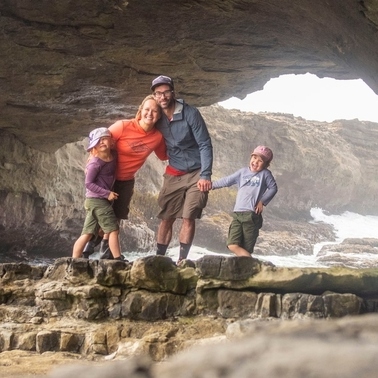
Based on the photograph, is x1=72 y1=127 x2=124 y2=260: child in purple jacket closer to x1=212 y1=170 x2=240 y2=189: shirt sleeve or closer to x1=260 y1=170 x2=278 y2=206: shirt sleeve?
x1=212 y1=170 x2=240 y2=189: shirt sleeve

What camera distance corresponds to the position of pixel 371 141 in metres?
29.3

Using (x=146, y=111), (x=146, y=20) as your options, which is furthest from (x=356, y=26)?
(x=146, y=20)

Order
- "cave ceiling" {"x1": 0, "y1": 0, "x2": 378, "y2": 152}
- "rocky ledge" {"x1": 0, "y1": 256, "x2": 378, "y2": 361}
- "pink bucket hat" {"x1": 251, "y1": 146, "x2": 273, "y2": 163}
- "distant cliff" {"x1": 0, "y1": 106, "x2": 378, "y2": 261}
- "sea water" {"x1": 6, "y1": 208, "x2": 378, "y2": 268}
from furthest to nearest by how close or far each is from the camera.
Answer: "sea water" {"x1": 6, "y1": 208, "x2": 378, "y2": 268} < "distant cliff" {"x1": 0, "y1": 106, "x2": 378, "y2": 261} < "cave ceiling" {"x1": 0, "y1": 0, "x2": 378, "y2": 152} < "pink bucket hat" {"x1": 251, "y1": 146, "x2": 273, "y2": 163} < "rocky ledge" {"x1": 0, "y1": 256, "x2": 378, "y2": 361}

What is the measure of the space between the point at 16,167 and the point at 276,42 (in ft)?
21.9

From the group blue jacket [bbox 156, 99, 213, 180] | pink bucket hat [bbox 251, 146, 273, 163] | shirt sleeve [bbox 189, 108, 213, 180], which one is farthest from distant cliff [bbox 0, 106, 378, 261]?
pink bucket hat [bbox 251, 146, 273, 163]

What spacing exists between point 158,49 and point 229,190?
47.9 ft

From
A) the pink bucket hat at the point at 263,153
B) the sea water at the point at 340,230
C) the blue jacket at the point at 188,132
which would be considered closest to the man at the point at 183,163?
the blue jacket at the point at 188,132

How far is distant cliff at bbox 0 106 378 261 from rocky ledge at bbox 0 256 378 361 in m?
6.78

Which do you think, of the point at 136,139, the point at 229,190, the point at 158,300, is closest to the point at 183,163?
the point at 136,139

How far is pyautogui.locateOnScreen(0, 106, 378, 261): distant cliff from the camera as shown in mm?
11219

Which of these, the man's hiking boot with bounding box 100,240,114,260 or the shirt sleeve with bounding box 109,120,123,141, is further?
the man's hiking boot with bounding box 100,240,114,260

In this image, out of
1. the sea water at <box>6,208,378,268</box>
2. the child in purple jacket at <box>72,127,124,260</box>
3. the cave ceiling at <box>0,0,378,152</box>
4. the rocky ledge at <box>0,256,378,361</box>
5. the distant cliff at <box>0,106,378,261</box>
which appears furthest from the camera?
the sea water at <box>6,208,378,268</box>

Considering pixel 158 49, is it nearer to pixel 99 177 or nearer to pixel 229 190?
pixel 99 177

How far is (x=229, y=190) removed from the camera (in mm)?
21453
